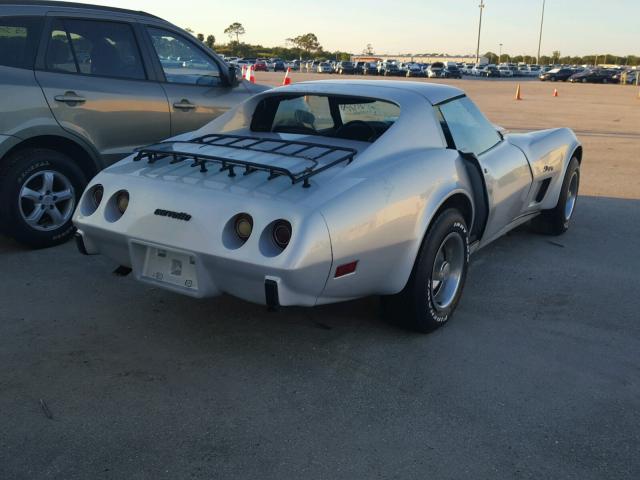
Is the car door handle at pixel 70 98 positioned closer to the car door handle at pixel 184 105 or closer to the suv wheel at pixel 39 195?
the suv wheel at pixel 39 195

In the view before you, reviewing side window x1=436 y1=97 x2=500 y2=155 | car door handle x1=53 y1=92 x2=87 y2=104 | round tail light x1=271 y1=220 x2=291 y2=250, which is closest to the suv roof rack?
car door handle x1=53 y1=92 x2=87 y2=104

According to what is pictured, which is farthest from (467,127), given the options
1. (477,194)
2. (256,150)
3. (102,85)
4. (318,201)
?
(102,85)

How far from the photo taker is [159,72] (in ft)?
20.3

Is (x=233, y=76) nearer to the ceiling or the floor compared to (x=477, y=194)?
nearer to the ceiling

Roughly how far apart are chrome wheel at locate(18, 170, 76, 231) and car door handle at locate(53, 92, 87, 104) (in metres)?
0.58

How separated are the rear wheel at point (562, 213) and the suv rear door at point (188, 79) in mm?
3170

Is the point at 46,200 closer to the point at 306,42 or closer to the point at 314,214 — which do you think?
the point at 314,214

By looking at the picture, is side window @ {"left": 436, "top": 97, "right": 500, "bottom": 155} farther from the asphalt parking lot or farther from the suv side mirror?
the suv side mirror

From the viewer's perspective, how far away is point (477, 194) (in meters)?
4.29

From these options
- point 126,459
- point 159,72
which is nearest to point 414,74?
point 159,72

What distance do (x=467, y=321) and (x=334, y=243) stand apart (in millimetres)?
1396

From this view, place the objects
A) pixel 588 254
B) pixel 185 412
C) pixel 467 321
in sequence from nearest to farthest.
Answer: pixel 185 412, pixel 467 321, pixel 588 254

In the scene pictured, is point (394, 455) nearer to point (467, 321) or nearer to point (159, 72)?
point (467, 321)

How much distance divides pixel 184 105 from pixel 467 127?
2.82 metres
